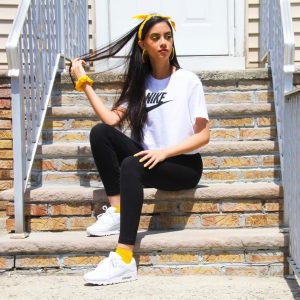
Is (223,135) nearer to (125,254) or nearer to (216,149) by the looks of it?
(216,149)

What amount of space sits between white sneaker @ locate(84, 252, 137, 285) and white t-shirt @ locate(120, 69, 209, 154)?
662mm

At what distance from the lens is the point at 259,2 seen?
5.00 meters

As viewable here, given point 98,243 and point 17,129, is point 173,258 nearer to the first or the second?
point 98,243

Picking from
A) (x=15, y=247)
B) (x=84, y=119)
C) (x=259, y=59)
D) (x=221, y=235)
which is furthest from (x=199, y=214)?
(x=259, y=59)

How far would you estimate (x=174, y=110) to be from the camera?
3.03 m

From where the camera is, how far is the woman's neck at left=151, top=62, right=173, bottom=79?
3.14 meters

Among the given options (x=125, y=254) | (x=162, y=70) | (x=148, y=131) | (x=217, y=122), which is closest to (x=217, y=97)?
(x=217, y=122)

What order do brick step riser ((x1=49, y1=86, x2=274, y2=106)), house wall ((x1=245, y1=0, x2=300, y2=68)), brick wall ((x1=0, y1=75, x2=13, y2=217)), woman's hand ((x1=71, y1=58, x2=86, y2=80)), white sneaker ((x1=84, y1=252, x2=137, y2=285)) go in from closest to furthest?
white sneaker ((x1=84, y1=252, x2=137, y2=285)) → woman's hand ((x1=71, y1=58, x2=86, y2=80)) → brick step riser ((x1=49, y1=86, x2=274, y2=106)) → brick wall ((x1=0, y1=75, x2=13, y2=217)) → house wall ((x1=245, y1=0, x2=300, y2=68))

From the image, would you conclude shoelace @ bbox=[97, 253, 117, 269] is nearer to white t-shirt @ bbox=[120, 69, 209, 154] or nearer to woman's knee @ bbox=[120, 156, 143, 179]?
woman's knee @ bbox=[120, 156, 143, 179]

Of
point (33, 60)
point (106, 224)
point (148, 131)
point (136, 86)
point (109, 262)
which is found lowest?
point (109, 262)

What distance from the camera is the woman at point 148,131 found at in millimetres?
2783

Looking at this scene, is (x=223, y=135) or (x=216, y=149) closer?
(x=216, y=149)

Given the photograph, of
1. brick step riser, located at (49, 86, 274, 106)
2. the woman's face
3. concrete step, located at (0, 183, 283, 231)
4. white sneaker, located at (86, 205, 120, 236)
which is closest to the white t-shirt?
the woman's face

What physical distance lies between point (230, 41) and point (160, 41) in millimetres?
2141
